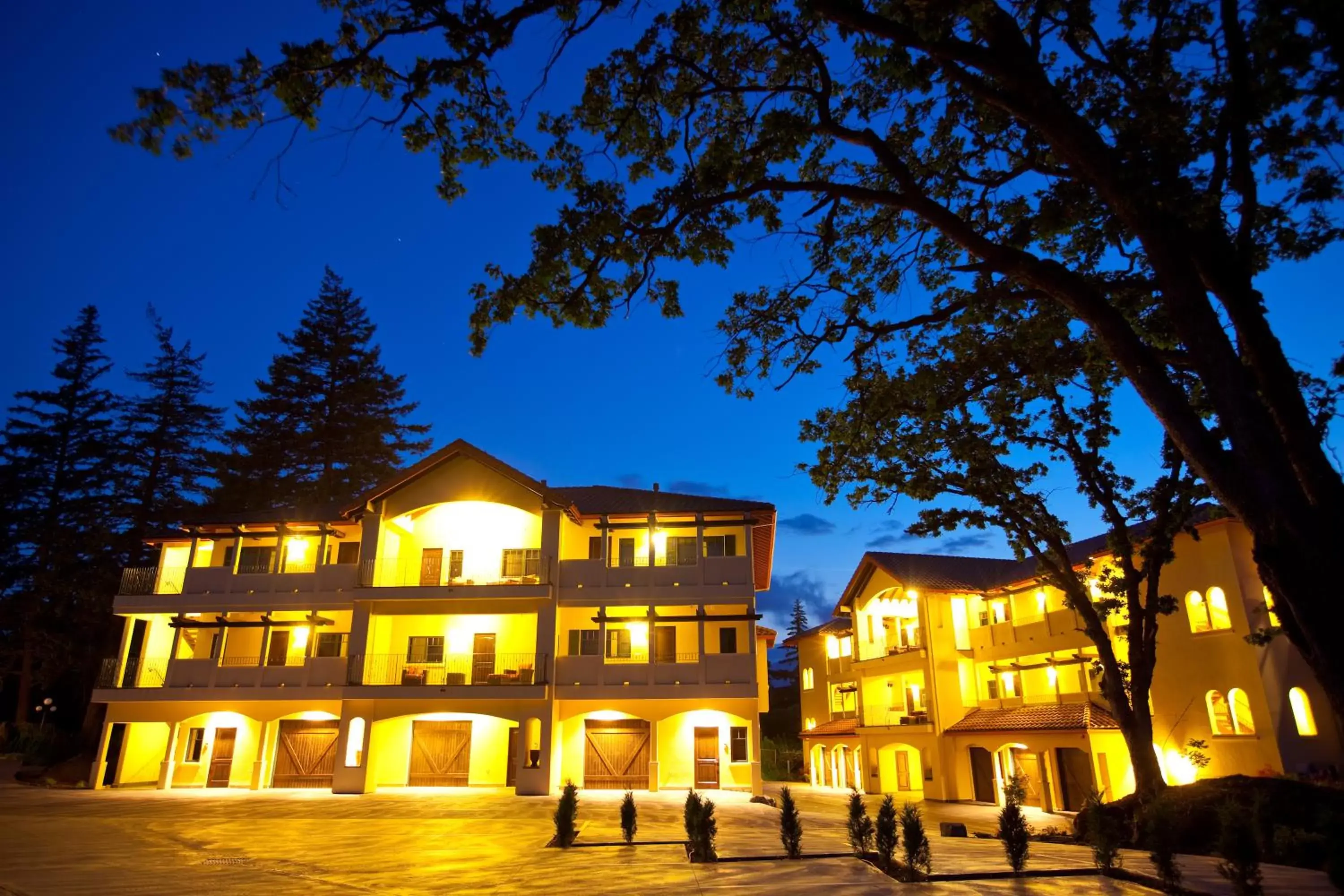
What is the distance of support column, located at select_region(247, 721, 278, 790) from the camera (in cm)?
2442

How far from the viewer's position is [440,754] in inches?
993

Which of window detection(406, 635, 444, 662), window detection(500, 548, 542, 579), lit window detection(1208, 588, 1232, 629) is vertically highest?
window detection(500, 548, 542, 579)

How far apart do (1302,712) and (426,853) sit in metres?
22.2

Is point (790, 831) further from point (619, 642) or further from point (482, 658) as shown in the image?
point (482, 658)

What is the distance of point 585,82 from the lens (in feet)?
29.4

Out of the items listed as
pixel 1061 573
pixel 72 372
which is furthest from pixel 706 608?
pixel 72 372

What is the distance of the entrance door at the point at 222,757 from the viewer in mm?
25719

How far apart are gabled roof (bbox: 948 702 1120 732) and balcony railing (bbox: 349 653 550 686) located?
1709cm

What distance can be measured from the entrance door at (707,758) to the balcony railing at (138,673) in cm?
1783

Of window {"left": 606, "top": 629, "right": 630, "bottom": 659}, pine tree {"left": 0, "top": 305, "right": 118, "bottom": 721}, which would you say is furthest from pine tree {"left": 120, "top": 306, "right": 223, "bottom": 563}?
window {"left": 606, "top": 629, "right": 630, "bottom": 659}

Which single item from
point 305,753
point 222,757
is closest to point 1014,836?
point 305,753

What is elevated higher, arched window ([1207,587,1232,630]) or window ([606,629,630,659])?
arched window ([1207,587,1232,630])

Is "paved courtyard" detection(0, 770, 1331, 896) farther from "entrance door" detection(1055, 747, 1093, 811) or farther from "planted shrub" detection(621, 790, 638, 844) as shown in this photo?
"entrance door" detection(1055, 747, 1093, 811)

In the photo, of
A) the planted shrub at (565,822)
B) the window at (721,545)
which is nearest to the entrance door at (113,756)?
the window at (721,545)
